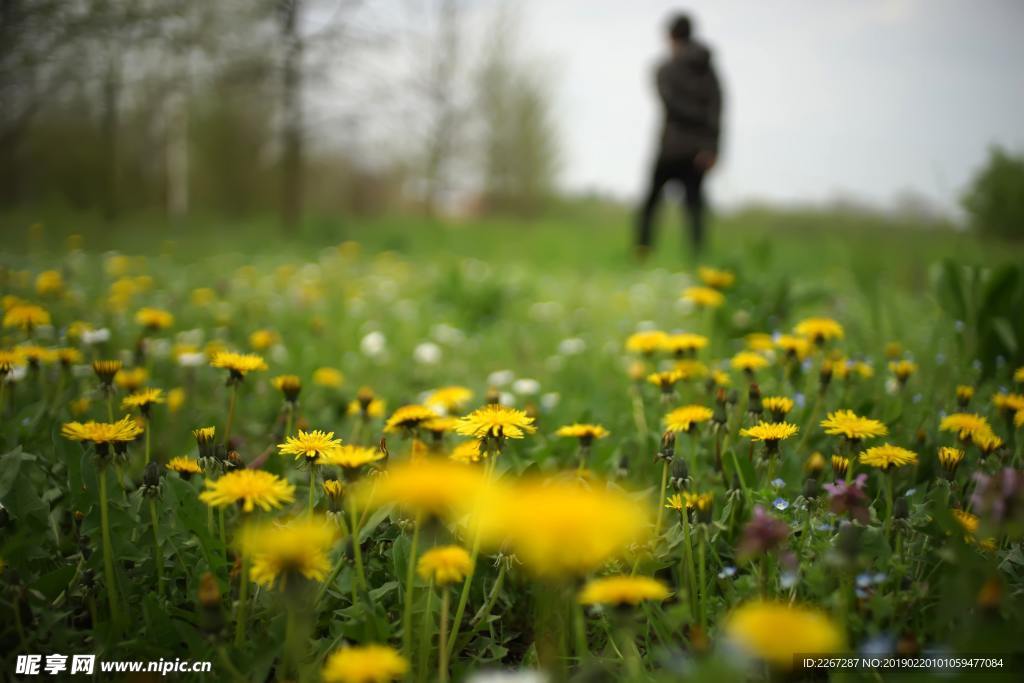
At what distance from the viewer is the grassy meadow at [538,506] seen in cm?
66

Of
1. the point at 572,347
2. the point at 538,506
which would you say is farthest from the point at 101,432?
the point at 572,347

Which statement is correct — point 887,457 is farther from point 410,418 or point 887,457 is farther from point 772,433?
point 410,418

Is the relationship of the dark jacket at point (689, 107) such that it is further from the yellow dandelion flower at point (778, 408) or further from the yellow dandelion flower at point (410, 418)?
the yellow dandelion flower at point (410, 418)

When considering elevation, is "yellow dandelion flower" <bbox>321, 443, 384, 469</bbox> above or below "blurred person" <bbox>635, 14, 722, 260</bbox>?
below

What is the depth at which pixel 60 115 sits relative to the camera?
385 inches

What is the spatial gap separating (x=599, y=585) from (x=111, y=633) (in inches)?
26.4

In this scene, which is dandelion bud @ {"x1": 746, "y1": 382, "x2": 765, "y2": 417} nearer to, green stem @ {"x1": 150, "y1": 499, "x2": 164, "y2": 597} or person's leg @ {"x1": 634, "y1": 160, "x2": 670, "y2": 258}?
green stem @ {"x1": 150, "y1": 499, "x2": 164, "y2": 597}

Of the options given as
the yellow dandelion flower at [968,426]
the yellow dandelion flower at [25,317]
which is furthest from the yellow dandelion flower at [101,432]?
the yellow dandelion flower at [968,426]

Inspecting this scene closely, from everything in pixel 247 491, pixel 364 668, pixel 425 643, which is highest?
pixel 247 491

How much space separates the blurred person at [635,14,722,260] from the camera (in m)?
4.91

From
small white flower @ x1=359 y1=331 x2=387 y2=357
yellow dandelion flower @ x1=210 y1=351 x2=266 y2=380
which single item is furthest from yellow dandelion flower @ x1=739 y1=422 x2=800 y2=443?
small white flower @ x1=359 y1=331 x2=387 y2=357

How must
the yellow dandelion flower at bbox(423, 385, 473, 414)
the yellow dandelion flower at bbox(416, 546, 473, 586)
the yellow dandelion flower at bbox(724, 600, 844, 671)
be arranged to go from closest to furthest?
the yellow dandelion flower at bbox(724, 600, 844, 671) < the yellow dandelion flower at bbox(416, 546, 473, 586) < the yellow dandelion flower at bbox(423, 385, 473, 414)

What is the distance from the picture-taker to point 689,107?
4973 millimetres

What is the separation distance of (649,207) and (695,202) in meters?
0.38
